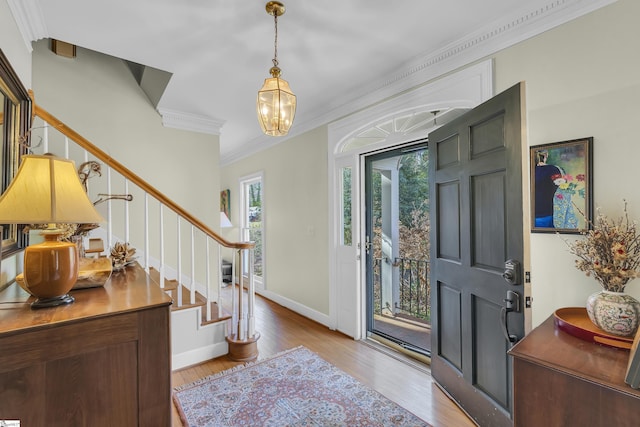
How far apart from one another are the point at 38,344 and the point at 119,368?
24 centimetres

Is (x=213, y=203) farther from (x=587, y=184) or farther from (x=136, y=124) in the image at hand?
(x=587, y=184)

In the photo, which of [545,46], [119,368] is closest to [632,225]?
[545,46]

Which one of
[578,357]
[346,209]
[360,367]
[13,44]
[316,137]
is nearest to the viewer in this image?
[578,357]

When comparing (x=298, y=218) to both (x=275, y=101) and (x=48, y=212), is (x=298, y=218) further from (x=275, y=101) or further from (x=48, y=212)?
(x=48, y=212)

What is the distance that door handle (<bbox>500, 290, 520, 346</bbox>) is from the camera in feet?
4.96

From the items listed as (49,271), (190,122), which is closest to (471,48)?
(49,271)

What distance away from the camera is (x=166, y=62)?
2490 millimetres

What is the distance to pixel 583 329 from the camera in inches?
47.2

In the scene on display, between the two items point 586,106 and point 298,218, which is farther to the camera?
point 298,218

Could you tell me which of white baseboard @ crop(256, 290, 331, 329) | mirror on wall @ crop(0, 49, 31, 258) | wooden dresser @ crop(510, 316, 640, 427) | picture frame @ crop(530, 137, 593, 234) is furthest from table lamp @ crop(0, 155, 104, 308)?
white baseboard @ crop(256, 290, 331, 329)

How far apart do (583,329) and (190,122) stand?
4.08m

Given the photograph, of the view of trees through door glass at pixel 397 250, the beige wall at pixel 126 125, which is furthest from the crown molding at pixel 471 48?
the beige wall at pixel 126 125

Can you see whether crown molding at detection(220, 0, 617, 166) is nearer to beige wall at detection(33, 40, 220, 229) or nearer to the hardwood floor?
beige wall at detection(33, 40, 220, 229)

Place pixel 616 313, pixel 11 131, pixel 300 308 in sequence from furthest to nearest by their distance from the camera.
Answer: pixel 300 308, pixel 11 131, pixel 616 313
